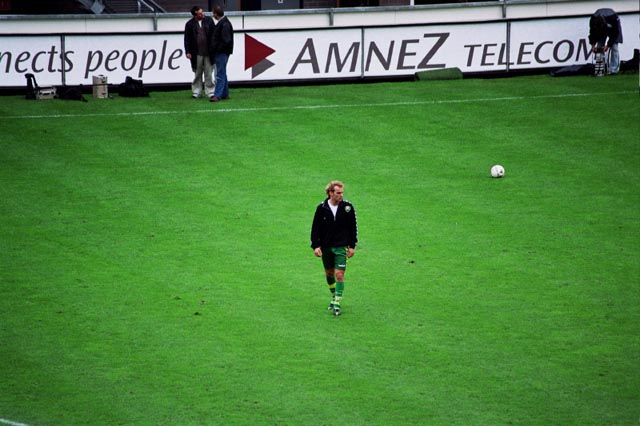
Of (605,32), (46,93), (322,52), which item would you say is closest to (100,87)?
(46,93)

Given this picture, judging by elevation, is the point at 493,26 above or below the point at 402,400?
above

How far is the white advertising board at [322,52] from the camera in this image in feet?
96.5

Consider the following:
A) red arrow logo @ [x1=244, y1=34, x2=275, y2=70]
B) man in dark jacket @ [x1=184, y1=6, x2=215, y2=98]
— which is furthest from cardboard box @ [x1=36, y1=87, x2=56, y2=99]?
red arrow logo @ [x1=244, y1=34, x2=275, y2=70]

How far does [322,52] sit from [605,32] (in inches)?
352

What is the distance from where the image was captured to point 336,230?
50.5ft

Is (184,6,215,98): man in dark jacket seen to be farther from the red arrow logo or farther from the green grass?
the red arrow logo

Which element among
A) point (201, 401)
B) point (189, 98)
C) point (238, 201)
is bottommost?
point (201, 401)

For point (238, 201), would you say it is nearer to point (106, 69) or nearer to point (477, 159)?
point (477, 159)

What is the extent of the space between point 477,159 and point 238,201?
6.30m

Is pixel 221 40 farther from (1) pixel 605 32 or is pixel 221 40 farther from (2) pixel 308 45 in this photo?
(1) pixel 605 32

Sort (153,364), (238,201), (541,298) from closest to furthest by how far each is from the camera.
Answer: (153,364), (541,298), (238,201)

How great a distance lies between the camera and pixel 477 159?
24641 millimetres

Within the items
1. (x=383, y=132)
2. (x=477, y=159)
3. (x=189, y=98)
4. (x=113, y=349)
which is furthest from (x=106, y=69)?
(x=113, y=349)

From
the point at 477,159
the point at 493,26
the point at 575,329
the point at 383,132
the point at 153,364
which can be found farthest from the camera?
the point at 493,26
